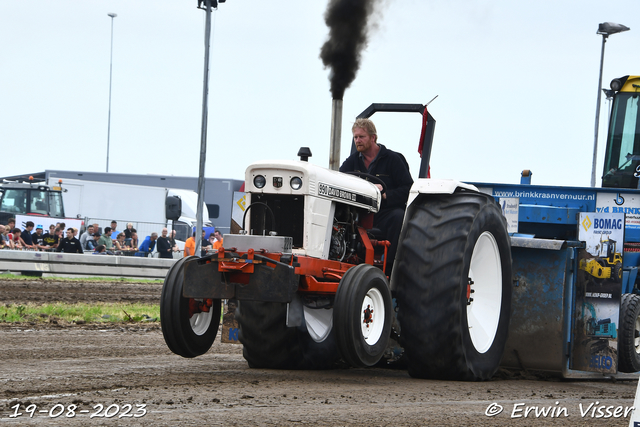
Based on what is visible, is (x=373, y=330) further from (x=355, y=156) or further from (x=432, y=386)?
(x=355, y=156)

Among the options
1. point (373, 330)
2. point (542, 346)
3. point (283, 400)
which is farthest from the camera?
point (542, 346)

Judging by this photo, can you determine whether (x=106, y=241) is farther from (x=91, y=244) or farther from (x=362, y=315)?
(x=362, y=315)

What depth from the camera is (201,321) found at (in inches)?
255

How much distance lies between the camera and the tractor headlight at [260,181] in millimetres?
6395

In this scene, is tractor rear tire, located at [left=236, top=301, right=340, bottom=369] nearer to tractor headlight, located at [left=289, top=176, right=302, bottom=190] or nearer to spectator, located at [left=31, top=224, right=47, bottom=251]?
tractor headlight, located at [left=289, top=176, right=302, bottom=190]

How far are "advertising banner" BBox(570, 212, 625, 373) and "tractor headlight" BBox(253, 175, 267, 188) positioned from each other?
297 cm

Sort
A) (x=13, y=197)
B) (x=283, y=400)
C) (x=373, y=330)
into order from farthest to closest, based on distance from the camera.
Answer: (x=13, y=197), (x=373, y=330), (x=283, y=400)

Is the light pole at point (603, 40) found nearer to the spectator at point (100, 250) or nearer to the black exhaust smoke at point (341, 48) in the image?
the spectator at point (100, 250)

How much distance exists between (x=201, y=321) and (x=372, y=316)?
1284 mm

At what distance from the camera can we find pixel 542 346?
24.6 ft

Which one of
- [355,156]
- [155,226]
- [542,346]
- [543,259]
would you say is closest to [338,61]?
[355,156]

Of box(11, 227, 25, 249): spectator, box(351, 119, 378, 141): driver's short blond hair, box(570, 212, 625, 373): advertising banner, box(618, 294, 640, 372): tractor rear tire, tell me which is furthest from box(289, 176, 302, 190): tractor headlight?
box(11, 227, 25, 249): spectator

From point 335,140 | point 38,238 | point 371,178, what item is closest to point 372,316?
point 371,178

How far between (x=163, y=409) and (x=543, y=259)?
4038 mm
